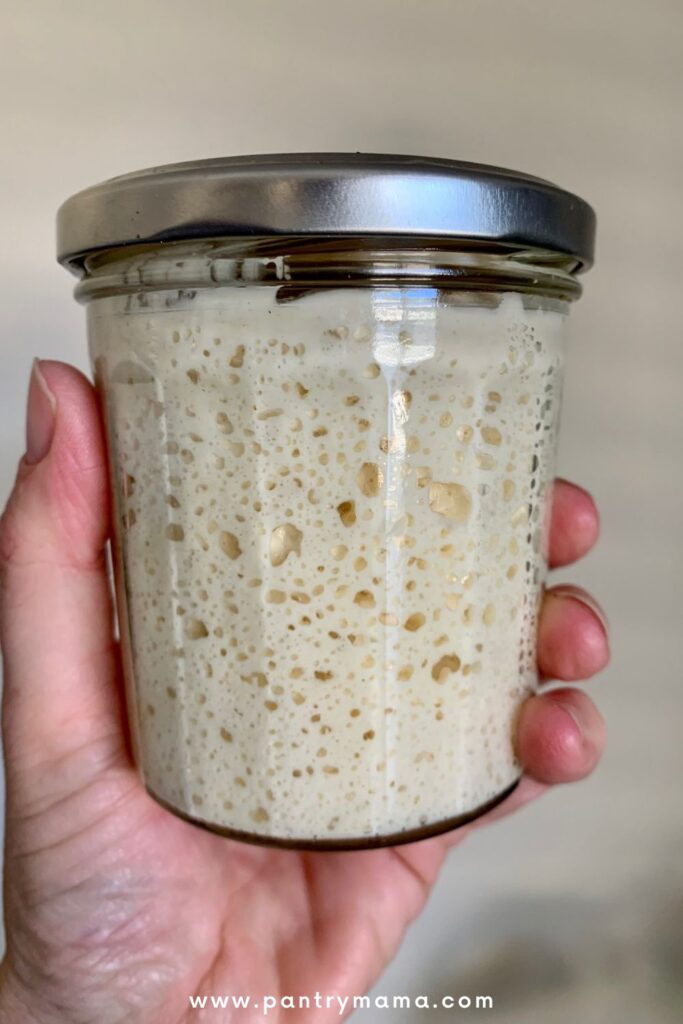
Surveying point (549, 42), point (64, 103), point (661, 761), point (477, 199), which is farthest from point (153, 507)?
point (661, 761)

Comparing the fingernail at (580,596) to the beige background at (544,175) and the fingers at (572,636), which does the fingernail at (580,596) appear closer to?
the fingers at (572,636)

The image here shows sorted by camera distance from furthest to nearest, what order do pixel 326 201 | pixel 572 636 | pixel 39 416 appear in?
pixel 572 636
pixel 39 416
pixel 326 201

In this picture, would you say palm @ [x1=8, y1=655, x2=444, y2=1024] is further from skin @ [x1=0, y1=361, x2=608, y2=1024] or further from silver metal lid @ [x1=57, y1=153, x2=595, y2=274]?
silver metal lid @ [x1=57, y1=153, x2=595, y2=274]

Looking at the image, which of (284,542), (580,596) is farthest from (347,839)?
(580,596)

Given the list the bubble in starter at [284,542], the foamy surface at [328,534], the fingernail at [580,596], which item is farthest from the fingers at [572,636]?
the bubble in starter at [284,542]

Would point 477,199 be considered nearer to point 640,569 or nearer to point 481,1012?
point 640,569

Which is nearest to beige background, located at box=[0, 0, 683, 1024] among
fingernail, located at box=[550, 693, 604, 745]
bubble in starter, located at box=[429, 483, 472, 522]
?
fingernail, located at box=[550, 693, 604, 745]

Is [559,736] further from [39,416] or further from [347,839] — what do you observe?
[39,416]
